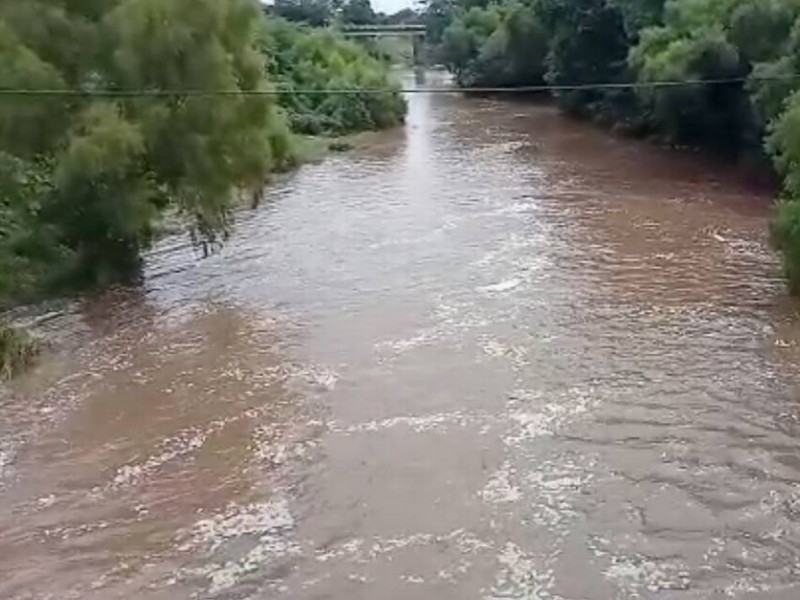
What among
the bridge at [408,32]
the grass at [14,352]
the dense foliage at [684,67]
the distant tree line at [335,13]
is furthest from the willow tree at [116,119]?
the bridge at [408,32]

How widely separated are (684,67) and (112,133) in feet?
53.5

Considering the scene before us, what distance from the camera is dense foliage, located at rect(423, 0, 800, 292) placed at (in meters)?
22.0

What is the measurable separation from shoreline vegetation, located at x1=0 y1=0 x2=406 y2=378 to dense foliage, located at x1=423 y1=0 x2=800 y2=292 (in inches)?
321

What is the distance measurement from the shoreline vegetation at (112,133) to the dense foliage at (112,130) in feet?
0.06

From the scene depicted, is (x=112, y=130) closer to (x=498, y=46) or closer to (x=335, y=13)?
(x=498, y=46)

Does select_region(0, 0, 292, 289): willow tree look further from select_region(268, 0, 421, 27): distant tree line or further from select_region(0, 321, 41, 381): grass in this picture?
select_region(268, 0, 421, 27): distant tree line

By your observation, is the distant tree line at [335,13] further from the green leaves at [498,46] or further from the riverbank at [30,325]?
the riverbank at [30,325]

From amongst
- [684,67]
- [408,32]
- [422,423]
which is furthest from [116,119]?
[408,32]

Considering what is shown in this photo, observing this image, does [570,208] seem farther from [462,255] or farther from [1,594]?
[1,594]

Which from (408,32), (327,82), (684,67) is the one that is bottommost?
(327,82)

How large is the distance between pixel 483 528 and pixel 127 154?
8938 mm

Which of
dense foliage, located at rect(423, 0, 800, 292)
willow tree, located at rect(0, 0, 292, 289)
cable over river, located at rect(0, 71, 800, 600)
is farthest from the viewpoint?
dense foliage, located at rect(423, 0, 800, 292)

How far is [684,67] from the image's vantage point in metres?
28.2

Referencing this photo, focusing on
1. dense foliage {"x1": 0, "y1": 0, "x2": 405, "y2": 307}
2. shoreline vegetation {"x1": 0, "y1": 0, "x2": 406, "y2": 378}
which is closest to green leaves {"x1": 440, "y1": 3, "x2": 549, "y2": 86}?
shoreline vegetation {"x1": 0, "y1": 0, "x2": 406, "y2": 378}
